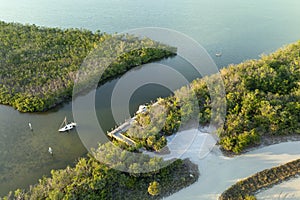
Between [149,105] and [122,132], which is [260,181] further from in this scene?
[149,105]

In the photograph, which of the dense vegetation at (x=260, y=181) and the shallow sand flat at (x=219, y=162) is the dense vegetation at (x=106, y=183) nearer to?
the shallow sand flat at (x=219, y=162)

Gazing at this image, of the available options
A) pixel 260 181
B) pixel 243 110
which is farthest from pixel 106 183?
pixel 243 110

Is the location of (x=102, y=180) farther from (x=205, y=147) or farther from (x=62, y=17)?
(x=62, y=17)

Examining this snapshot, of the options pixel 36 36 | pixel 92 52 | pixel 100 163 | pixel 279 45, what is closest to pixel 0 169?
pixel 100 163

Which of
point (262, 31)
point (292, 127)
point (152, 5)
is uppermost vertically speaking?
point (152, 5)

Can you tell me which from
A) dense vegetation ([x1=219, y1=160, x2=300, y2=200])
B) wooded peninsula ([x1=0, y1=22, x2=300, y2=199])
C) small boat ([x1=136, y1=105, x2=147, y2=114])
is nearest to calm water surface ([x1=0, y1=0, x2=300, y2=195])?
small boat ([x1=136, y1=105, x2=147, y2=114])

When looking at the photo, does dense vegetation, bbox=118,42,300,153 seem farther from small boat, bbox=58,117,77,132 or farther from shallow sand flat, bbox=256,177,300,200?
small boat, bbox=58,117,77,132
